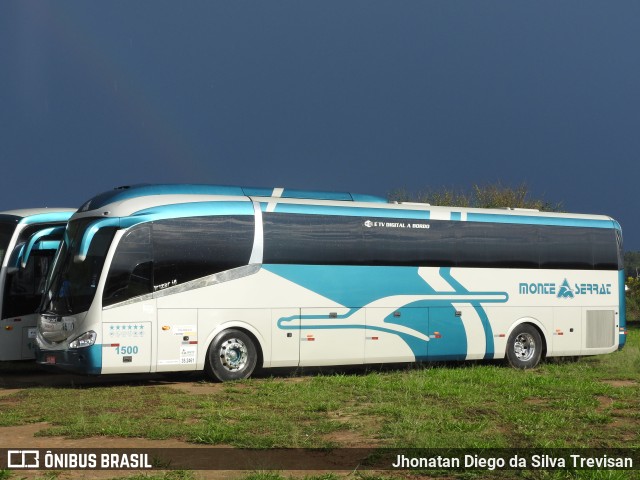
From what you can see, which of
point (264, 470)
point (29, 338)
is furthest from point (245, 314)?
point (264, 470)

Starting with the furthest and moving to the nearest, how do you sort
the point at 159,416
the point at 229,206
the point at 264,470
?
1. the point at 229,206
2. the point at 159,416
3. the point at 264,470

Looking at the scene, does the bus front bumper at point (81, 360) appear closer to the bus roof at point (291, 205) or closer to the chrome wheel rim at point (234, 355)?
the bus roof at point (291, 205)

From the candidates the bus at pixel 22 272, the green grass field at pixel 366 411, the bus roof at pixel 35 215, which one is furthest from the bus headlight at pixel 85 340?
the bus roof at pixel 35 215

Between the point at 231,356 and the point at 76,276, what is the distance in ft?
10.2

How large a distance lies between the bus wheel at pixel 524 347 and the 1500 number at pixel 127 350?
28.6ft

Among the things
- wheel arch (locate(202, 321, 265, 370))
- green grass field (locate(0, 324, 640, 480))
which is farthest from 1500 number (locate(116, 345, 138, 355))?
wheel arch (locate(202, 321, 265, 370))

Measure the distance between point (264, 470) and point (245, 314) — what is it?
8.94 m

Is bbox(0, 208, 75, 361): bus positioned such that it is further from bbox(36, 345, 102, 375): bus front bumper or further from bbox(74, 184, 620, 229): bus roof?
bbox(36, 345, 102, 375): bus front bumper

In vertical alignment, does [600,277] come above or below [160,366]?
above

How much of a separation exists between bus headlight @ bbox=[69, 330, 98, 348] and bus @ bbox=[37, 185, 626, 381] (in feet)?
0.08

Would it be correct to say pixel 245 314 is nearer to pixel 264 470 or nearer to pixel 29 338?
pixel 29 338

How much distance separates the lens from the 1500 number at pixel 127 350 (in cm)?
1631

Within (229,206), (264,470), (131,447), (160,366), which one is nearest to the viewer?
(264,470)

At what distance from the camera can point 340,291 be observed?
1895cm
